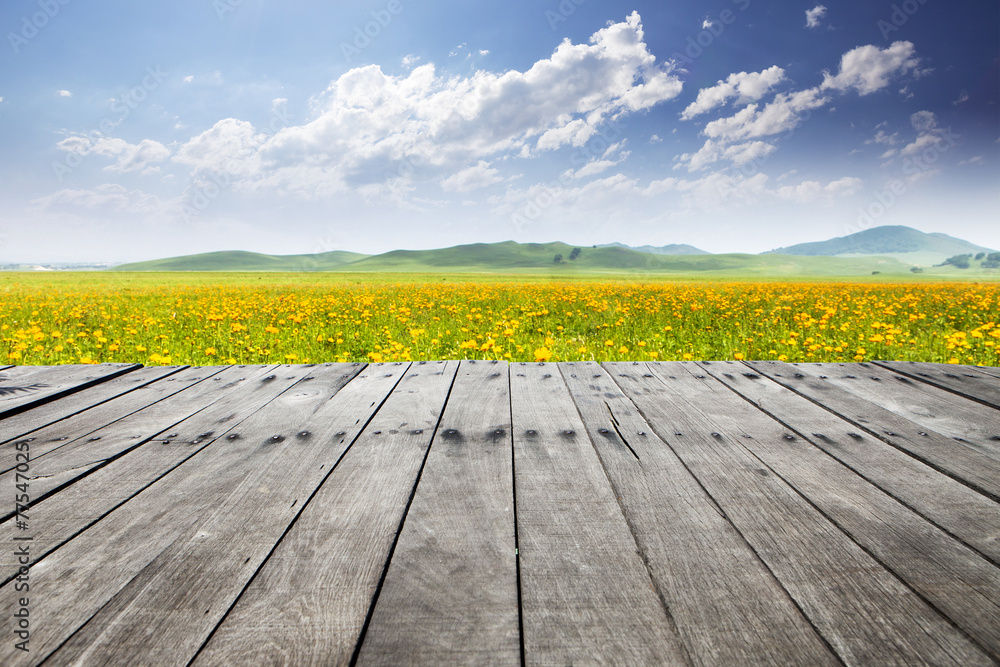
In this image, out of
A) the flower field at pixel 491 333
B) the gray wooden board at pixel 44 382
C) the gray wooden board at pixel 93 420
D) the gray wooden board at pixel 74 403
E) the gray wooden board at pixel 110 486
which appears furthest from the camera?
the flower field at pixel 491 333

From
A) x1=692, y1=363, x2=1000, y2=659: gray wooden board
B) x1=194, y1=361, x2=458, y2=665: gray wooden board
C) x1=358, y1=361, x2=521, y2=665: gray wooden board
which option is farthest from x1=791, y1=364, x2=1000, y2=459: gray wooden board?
x1=194, y1=361, x2=458, y2=665: gray wooden board

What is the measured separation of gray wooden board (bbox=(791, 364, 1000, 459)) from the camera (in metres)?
2.22

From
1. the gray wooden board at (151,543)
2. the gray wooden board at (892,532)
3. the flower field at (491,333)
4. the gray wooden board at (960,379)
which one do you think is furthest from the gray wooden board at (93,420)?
the gray wooden board at (960,379)

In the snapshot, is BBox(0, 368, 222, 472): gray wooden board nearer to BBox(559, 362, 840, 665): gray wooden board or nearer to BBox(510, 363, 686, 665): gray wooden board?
BBox(510, 363, 686, 665): gray wooden board

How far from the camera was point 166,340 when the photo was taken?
6.92 m

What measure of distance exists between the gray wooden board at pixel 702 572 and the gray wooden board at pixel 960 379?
2157 millimetres

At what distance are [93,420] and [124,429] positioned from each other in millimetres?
310

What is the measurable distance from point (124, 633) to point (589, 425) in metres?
1.82

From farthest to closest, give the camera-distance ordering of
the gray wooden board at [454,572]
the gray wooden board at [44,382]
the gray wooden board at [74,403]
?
the gray wooden board at [44,382] < the gray wooden board at [74,403] < the gray wooden board at [454,572]

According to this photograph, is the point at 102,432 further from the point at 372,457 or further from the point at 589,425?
the point at 589,425

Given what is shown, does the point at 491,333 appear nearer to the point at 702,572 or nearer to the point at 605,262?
the point at 702,572

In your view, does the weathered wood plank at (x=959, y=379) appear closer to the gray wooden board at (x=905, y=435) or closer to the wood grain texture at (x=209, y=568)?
the gray wooden board at (x=905, y=435)

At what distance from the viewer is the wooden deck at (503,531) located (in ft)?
3.34

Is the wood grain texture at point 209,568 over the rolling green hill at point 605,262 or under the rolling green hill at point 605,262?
under
